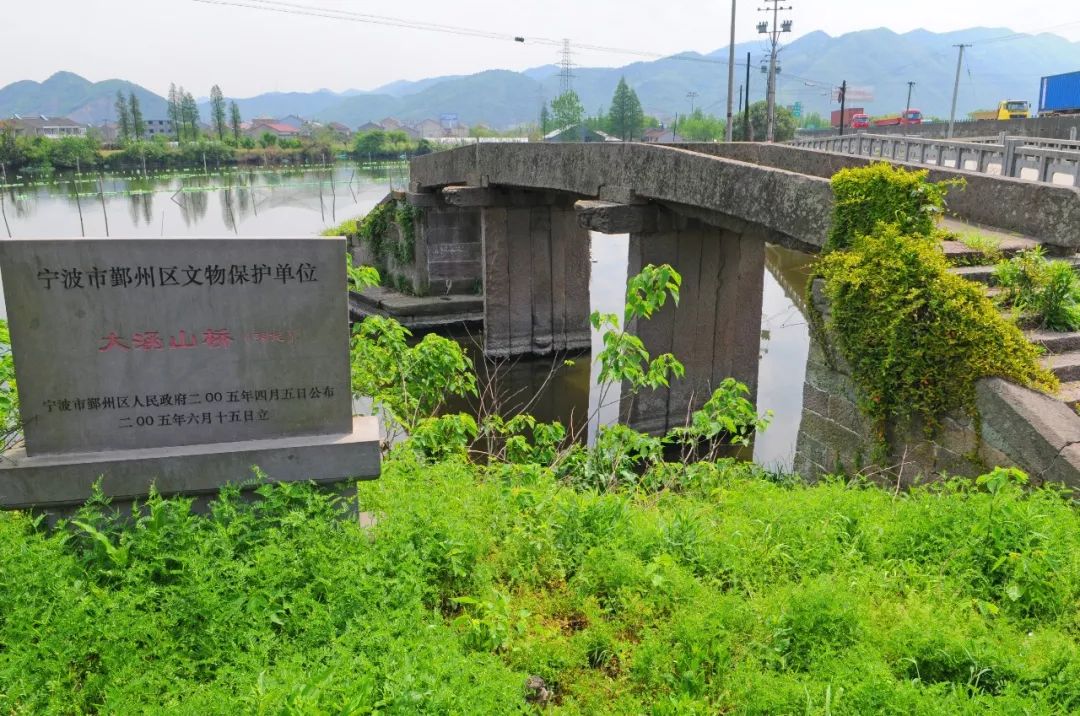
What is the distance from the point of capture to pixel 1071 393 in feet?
15.9

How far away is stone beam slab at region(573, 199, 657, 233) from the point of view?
9.84 m

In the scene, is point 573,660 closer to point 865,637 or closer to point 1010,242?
point 865,637

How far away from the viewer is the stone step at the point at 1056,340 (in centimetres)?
528

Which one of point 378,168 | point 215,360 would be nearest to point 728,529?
point 215,360

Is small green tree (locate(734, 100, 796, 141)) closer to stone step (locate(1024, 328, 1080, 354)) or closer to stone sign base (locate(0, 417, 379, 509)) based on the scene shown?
stone step (locate(1024, 328, 1080, 354))

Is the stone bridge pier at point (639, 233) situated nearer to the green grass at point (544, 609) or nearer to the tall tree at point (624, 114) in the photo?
the green grass at point (544, 609)

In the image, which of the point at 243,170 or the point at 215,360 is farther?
the point at 243,170

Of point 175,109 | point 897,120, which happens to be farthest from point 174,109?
point 897,120

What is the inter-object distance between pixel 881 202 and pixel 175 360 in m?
4.87

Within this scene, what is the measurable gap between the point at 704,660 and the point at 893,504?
189cm

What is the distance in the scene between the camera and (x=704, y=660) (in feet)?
9.98

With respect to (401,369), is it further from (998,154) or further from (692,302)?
(998,154)

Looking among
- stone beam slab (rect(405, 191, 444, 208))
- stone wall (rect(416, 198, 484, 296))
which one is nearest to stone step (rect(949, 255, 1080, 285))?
stone beam slab (rect(405, 191, 444, 208))

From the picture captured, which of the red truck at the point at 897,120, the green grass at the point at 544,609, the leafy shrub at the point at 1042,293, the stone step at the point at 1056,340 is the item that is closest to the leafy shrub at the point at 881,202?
the leafy shrub at the point at 1042,293
